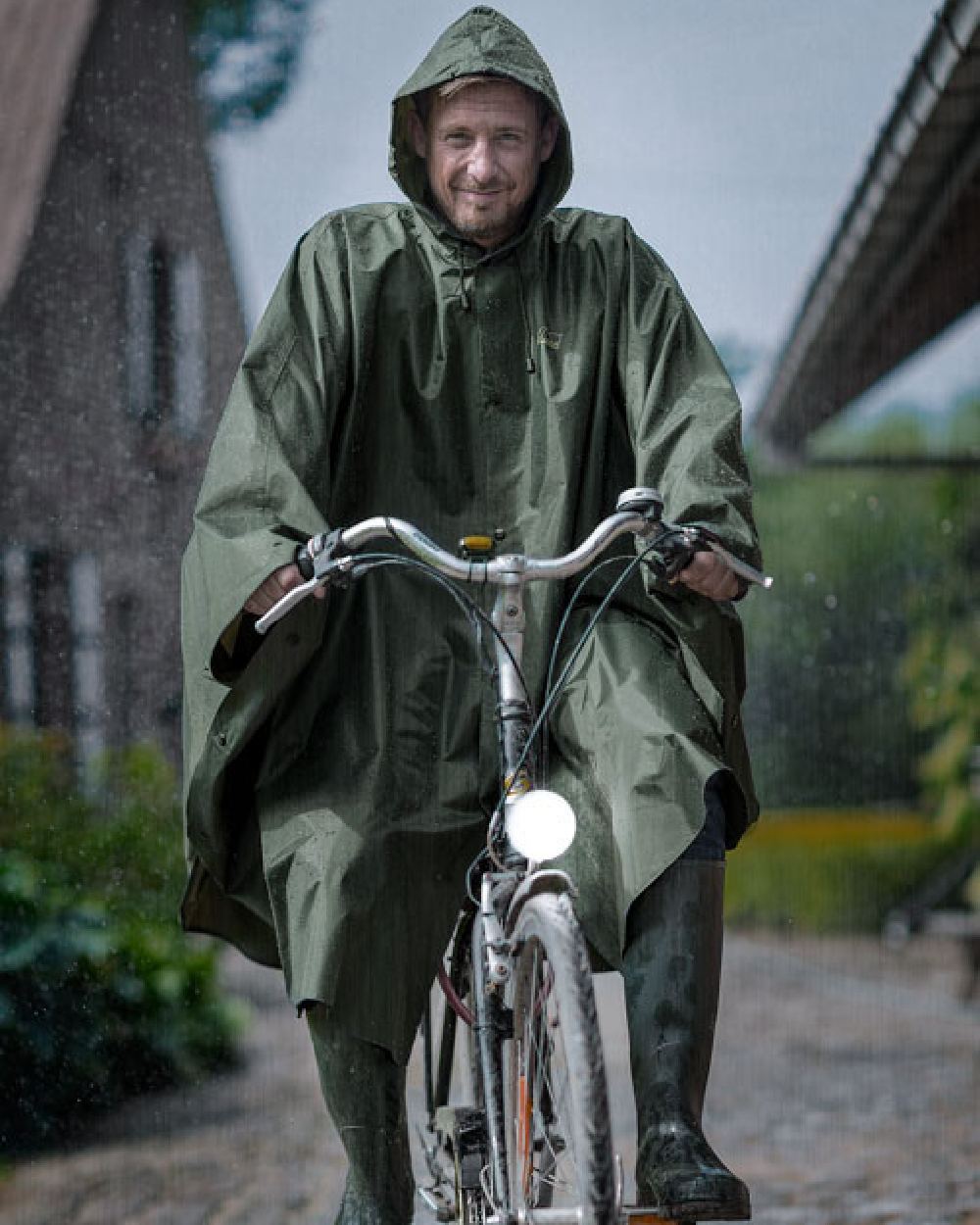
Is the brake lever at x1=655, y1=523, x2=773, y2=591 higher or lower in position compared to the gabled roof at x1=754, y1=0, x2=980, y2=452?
lower

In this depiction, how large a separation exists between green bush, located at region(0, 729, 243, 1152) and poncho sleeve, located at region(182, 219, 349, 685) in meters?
3.02

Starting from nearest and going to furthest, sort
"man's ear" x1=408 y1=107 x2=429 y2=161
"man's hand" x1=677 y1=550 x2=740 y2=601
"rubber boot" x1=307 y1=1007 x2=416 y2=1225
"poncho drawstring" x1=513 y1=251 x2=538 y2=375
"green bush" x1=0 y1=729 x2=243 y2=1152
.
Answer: "man's hand" x1=677 y1=550 x2=740 y2=601 → "rubber boot" x1=307 y1=1007 x2=416 y2=1225 → "poncho drawstring" x1=513 y1=251 x2=538 y2=375 → "man's ear" x1=408 y1=107 x2=429 y2=161 → "green bush" x1=0 y1=729 x2=243 y2=1152

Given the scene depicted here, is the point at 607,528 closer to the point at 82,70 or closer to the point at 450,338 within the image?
the point at 450,338

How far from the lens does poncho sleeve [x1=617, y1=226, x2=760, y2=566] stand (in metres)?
2.93

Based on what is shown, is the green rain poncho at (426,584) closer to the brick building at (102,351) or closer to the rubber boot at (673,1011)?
the rubber boot at (673,1011)

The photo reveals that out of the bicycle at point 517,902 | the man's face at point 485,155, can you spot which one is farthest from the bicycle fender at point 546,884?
the man's face at point 485,155

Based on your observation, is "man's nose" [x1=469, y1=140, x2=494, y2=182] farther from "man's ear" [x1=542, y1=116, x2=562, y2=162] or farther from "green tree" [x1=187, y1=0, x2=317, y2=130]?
"green tree" [x1=187, y1=0, x2=317, y2=130]

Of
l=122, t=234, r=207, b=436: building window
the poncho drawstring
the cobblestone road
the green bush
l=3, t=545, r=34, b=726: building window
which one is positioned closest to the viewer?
the poncho drawstring

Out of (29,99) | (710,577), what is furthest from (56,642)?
(710,577)

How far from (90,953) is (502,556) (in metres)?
3.64

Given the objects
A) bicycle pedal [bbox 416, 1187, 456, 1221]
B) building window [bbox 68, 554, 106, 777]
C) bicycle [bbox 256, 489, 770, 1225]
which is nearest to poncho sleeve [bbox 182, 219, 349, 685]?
bicycle [bbox 256, 489, 770, 1225]

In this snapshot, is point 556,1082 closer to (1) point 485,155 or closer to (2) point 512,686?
(2) point 512,686

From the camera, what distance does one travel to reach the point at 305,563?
2.83 m

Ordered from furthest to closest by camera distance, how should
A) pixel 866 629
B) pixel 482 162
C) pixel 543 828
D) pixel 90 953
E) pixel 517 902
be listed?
pixel 866 629, pixel 90 953, pixel 482 162, pixel 517 902, pixel 543 828
